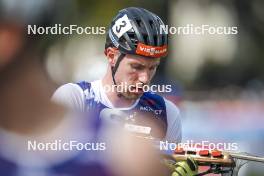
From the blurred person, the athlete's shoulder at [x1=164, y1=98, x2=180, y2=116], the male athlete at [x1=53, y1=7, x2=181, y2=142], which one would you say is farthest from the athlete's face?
the blurred person

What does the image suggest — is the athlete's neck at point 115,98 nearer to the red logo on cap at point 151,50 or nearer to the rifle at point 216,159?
the red logo on cap at point 151,50

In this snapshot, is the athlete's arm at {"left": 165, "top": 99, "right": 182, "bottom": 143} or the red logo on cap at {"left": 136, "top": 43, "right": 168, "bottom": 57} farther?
the athlete's arm at {"left": 165, "top": 99, "right": 182, "bottom": 143}

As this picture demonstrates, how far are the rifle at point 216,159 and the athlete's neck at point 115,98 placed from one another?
0.39 metres

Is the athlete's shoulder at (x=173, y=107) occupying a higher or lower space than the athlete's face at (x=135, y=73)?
lower

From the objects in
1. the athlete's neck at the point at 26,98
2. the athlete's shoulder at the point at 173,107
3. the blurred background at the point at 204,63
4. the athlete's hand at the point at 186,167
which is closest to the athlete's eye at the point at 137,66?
the blurred background at the point at 204,63

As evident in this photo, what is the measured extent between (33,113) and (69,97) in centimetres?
24

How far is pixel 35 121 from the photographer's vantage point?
194 inches

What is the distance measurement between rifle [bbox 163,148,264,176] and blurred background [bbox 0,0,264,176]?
3.1 inches

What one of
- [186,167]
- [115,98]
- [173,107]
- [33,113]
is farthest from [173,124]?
[33,113]

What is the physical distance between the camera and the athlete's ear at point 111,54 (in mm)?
4906

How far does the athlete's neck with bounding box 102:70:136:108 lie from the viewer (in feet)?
16.2

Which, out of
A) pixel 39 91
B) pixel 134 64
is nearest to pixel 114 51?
pixel 134 64

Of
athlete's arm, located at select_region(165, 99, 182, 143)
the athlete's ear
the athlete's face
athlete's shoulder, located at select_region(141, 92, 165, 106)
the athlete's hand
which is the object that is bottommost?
the athlete's hand

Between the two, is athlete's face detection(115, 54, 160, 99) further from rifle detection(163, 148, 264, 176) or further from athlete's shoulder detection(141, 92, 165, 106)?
rifle detection(163, 148, 264, 176)
